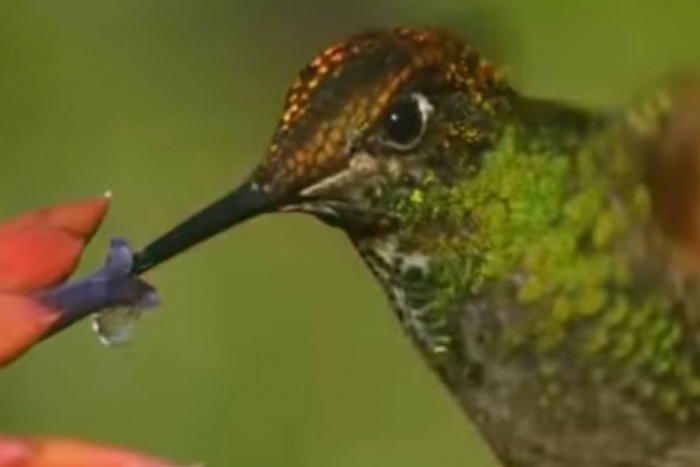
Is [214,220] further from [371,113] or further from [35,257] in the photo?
[35,257]

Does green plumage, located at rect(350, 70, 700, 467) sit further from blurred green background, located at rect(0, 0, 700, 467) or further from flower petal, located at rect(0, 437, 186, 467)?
blurred green background, located at rect(0, 0, 700, 467)

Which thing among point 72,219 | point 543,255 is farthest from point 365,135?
point 72,219

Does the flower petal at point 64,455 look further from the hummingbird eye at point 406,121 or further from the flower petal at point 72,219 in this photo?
the hummingbird eye at point 406,121

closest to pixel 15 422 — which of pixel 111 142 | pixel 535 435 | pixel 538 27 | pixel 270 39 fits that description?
pixel 111 142

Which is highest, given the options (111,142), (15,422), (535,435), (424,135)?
(111,142)

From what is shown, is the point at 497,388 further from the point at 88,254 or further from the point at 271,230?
the point at 271,230
